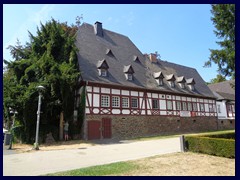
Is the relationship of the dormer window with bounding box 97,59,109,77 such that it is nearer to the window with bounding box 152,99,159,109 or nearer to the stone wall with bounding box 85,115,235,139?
the stone wall with bounding box 85,115,235,139

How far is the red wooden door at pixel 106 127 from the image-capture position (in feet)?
69.3

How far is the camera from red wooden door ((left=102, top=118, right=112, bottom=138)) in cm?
2112

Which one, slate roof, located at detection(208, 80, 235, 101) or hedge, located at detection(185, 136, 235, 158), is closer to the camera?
hedge, located at detection(185, 136, 235, 158)

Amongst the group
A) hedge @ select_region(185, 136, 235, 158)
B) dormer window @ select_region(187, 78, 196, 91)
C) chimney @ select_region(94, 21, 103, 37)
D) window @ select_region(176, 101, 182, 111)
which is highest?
chimney @ select_region(94, 21, 103, 37)

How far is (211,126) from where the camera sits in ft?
104

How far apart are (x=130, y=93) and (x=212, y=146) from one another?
42.3 ft

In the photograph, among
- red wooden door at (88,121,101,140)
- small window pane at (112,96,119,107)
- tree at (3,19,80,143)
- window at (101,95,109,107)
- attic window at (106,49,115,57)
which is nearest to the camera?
tree at (3,19,80,143)

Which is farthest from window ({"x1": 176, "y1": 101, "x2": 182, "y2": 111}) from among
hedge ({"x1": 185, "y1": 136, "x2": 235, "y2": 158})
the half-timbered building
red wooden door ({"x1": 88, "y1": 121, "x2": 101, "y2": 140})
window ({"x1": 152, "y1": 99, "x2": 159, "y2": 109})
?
hedge ({"x1": 185, "y1": 136, "x2": 235, "y2": 158})

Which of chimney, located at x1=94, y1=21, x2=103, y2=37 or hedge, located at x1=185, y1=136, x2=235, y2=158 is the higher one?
chimney, located at x1=94, y1=21, x2=103, y2=37

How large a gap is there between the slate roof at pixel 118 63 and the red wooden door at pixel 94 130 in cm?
380

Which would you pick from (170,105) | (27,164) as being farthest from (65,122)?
(170,105)

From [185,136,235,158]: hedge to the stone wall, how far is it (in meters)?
9.89

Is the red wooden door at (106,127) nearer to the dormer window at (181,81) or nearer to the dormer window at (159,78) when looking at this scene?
the dormer window at (159,78)

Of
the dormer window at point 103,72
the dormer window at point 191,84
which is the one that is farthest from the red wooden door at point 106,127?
the dormer window at point 191,84
